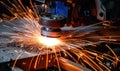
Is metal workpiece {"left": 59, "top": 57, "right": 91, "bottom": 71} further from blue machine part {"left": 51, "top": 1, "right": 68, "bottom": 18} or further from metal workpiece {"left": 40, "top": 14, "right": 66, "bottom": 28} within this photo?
blue machine part {"left": 51, "top": 1, "right": 68, "bottom": 18}

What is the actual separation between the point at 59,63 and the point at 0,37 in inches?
31.2

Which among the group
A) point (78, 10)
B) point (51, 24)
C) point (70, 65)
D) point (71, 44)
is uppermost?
point (78, 10)

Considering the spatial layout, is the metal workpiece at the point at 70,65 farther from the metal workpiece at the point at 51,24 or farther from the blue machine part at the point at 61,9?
the blue machine part at the point at 61,9

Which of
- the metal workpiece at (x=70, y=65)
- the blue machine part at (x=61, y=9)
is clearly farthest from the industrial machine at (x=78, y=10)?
the metal workpiece at (x=70, y=65)

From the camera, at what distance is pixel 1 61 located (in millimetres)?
1973

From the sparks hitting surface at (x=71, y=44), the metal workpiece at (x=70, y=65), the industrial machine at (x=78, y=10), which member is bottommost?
the metal workpiece at (x=70, y=65)

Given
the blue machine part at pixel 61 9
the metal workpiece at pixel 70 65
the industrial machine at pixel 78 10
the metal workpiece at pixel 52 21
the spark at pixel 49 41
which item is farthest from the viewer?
the blue machine part at pixel 61 9

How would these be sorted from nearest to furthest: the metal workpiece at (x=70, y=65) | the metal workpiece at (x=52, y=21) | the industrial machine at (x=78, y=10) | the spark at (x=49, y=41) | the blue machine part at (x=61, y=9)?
the metal workpiece at (x=70, y=65)
the metal workpiece at (x=52, y=21)
the spark at (x=49, y=41)
the industrial machine at (x=78, y=10)
the blue machine part at (x=61, y=9)

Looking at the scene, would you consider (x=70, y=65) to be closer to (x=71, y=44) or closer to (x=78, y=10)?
(x=71, y=44)

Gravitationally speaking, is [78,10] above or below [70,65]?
above

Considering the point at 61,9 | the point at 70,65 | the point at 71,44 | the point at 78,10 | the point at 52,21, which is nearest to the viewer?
the point at 70,65

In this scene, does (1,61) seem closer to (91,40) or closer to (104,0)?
(91,40)

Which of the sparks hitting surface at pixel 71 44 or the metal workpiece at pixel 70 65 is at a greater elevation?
the sparks hitting surface at pixel 71 44

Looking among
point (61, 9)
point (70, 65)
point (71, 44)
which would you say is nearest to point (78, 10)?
point (61, 9)
